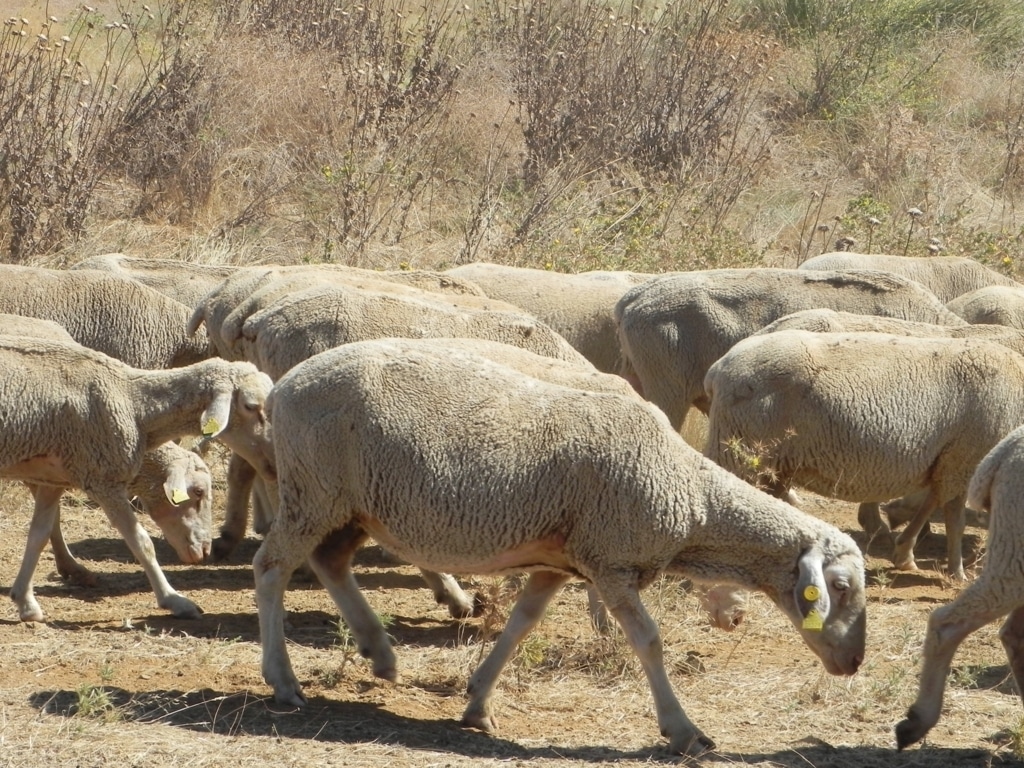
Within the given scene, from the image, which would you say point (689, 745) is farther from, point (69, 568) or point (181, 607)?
point (69, 568)

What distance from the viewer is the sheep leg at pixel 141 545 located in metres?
7.54

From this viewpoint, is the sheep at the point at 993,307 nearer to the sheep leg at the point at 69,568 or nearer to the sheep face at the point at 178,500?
the sheep face at the point at 178,500

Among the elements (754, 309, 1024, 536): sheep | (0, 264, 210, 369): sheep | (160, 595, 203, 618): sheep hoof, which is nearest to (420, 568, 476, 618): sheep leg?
(160, 595, 203, 618): sheep hoof

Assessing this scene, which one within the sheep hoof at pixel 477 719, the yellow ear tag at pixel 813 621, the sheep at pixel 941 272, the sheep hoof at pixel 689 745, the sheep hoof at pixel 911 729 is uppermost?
the sheep at pixel 941 272

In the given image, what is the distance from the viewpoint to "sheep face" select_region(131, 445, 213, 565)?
809 cm

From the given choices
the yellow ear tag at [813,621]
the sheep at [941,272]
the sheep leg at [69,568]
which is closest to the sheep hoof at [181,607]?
the sheep leg at [69,568]

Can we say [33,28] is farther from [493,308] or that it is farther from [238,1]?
[493,308]

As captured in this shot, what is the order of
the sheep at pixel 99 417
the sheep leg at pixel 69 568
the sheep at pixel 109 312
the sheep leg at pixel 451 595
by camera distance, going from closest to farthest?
the sheep at pixel 99 417, the sheep leg at pixel 451 595, the sheep leg at pixel 69 568, the sheep at pixel 109 312

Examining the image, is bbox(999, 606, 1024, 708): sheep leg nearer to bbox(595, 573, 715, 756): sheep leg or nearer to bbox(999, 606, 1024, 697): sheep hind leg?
bbox(999, 606, 1024, 697): sheep hind leg

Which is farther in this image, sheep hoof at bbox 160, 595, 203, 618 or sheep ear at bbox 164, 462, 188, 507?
sheep ear at bbox 164, 462, 188, 507

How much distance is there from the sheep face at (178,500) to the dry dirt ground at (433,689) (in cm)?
24

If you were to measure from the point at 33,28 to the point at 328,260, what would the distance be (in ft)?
24.5

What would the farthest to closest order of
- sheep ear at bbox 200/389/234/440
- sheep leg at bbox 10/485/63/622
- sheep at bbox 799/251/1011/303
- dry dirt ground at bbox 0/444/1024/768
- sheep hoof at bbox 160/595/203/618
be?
sheep at bbox 799/251/1011/303, sheep hoof at bbox 160/595/203/618, sheep leg at bbox 10/485/63/622, sheep ear at bbox 200/389/234/440, dry dirt ground at bbox 0/444/1024/768

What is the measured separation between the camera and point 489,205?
14695mm
